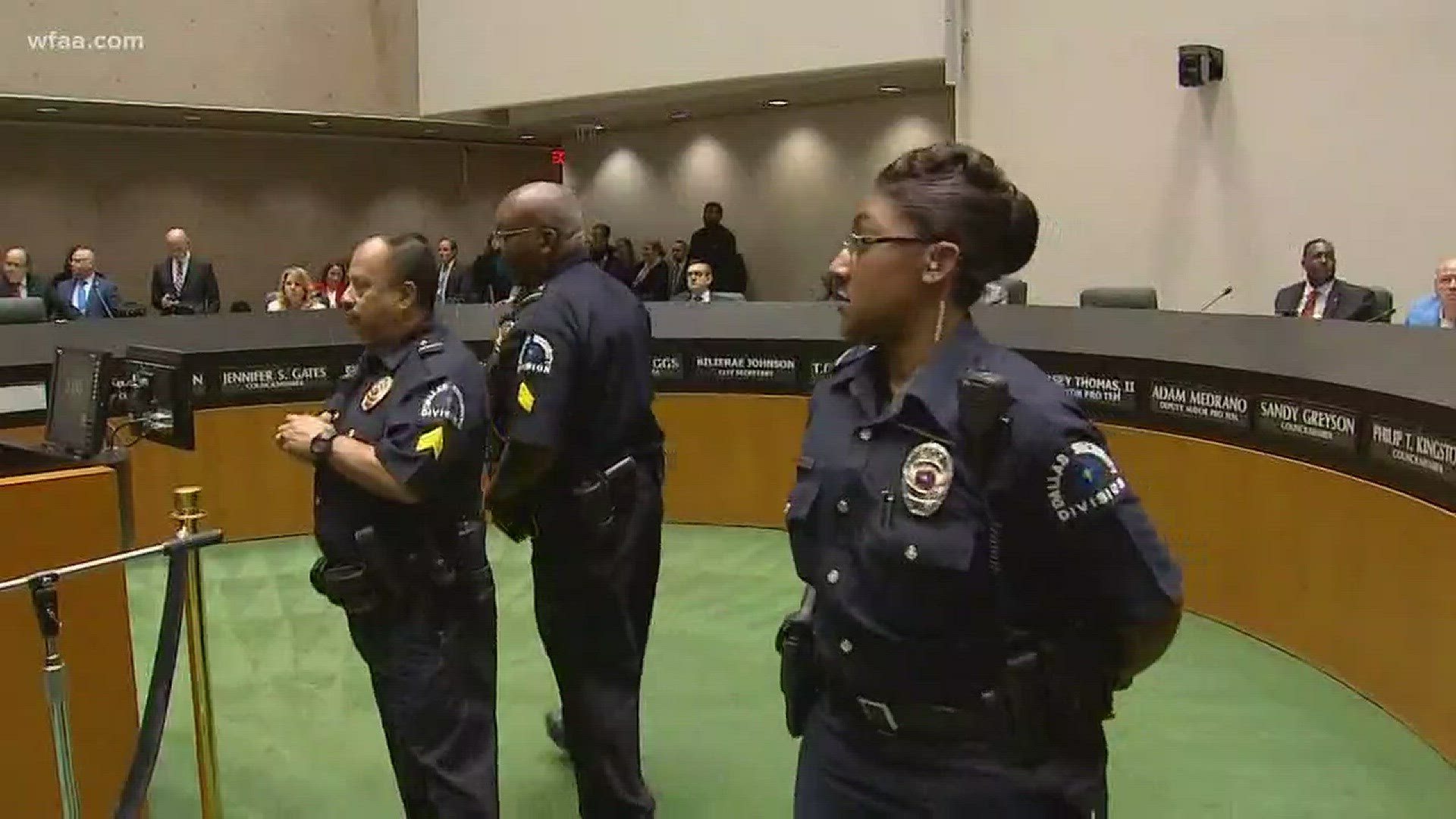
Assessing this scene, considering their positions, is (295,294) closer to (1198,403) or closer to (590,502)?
(1198,403)

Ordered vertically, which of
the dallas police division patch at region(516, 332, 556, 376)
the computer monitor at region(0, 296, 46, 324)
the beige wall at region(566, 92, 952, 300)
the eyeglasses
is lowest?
the dallas police division patch at region(516, 332, 556, 376)

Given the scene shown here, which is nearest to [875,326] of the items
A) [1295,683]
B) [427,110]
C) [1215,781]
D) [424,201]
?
[1215,781]

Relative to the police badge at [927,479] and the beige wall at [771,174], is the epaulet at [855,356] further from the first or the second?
the beige wall at [771,174]

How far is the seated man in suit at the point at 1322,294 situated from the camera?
6.34m

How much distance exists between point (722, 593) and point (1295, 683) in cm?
200

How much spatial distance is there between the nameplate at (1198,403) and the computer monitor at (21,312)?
5.17 metres

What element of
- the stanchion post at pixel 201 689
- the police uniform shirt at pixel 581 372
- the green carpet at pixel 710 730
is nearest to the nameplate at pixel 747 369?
the green carpet at pixel 710 730

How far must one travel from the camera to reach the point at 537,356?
258 cm

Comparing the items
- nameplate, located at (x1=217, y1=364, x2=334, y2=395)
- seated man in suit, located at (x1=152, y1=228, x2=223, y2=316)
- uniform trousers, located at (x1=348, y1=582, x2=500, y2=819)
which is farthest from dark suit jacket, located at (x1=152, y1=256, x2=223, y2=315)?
uniform trousers, located at (x1=348, y1=582, x2=500, y2=819)

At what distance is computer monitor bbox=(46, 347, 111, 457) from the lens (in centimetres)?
291

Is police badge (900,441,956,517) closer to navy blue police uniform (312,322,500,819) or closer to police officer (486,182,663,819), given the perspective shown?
navy blue police uniform (312,322,500,819)

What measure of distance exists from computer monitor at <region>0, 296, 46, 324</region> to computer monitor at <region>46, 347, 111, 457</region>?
12.7 ft

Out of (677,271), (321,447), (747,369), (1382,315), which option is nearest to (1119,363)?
(747,369)

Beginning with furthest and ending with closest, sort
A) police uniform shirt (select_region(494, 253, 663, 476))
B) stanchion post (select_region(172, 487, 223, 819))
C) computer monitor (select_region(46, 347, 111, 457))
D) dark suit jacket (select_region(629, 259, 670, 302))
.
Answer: dark suit jacket (select_region(629, 259, 670, 302)), computer monitor (select_region(46, 347, 111, 457)), stanchion post (select_region(172, 487, 223, 819)), police uniform shirt (select_region(494, 253, 663, 476))
